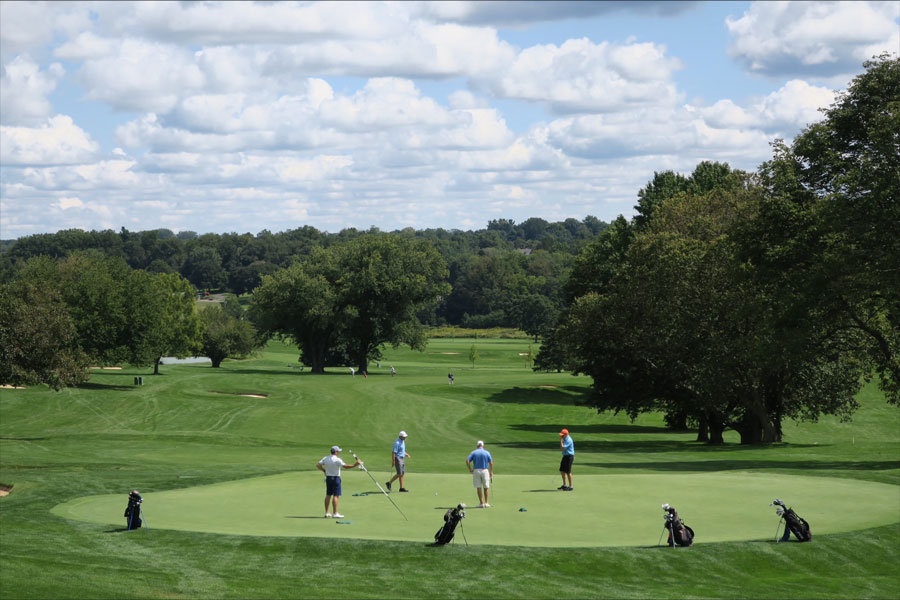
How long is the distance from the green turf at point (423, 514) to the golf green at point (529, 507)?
0.41 ft

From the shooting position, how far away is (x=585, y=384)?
104000 millimetres

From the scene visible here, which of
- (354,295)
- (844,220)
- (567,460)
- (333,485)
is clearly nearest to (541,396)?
(354,295)

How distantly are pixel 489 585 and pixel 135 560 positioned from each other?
8.59 metres

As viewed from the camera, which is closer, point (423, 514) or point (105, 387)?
point (423, 514)

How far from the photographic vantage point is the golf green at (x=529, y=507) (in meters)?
25.0

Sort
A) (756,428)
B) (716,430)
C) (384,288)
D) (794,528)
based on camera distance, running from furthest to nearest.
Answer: (384,288) < (716,430) < (756,428) < (794,528)

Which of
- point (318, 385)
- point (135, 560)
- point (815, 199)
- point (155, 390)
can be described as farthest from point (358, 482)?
point (318, 385)

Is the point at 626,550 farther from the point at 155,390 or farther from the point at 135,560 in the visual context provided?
the point at 155,390

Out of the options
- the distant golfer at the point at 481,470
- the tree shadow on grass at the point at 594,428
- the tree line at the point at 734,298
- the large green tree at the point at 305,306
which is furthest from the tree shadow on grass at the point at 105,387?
the distant golfer at the point at 481,470

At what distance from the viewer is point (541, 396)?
86750mm

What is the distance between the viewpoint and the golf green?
2500cm

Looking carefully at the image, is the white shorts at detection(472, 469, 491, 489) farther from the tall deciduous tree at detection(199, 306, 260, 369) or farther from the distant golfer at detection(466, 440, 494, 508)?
the tall deciduous tree at detection(199, 306, 260, 369)

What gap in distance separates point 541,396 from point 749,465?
146 ft

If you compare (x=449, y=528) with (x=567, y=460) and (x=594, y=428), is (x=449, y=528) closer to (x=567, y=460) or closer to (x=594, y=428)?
(x=567, y=460)
